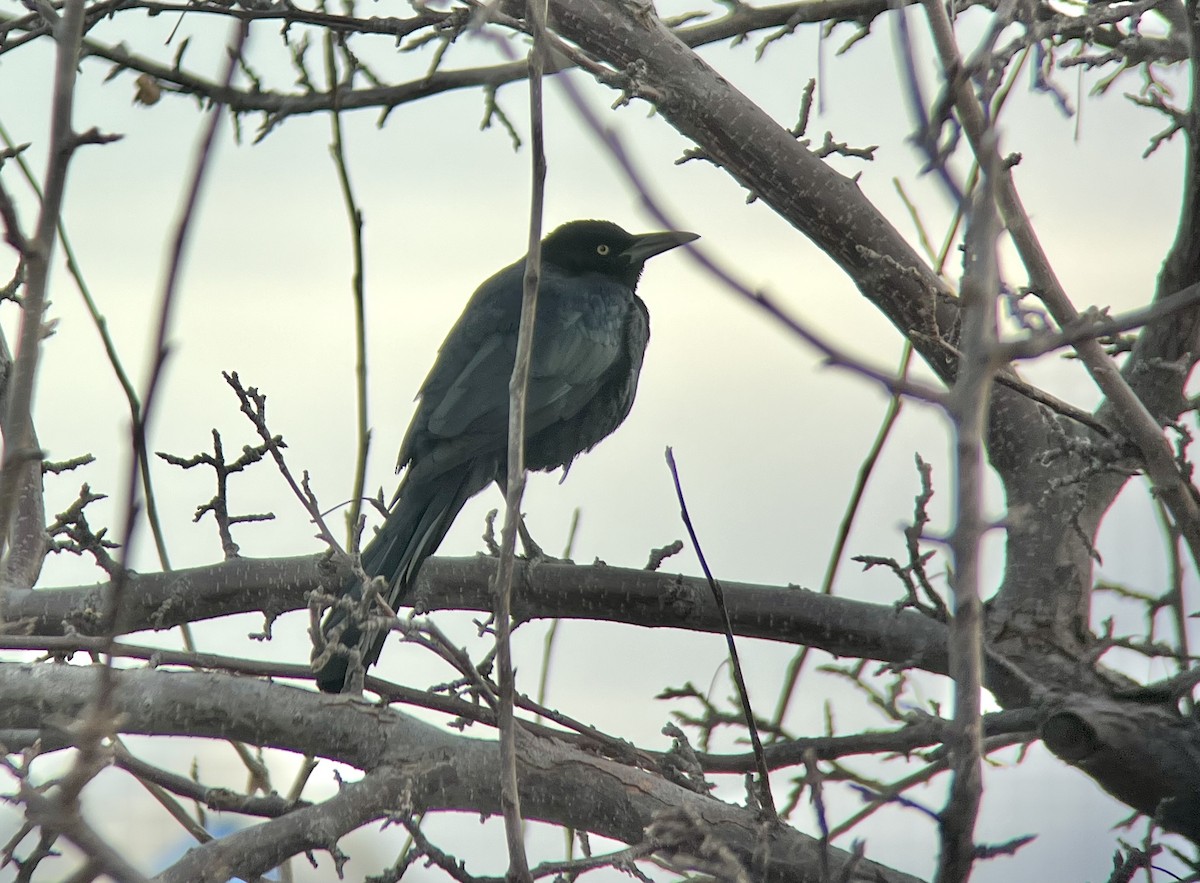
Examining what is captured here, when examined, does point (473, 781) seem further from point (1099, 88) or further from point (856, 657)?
point (1099, 88)

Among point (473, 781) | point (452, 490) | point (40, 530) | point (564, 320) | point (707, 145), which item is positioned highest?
point (564, 320)

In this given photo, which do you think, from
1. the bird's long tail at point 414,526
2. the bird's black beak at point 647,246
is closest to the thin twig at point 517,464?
the bird's long tail at point 414,526

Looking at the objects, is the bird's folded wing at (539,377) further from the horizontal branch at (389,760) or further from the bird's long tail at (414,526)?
the horizontal branch at (389,760)

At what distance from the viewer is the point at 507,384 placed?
15.4 ft

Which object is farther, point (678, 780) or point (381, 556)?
point (381, 556)

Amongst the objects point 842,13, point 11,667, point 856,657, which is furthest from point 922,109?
point 842,13

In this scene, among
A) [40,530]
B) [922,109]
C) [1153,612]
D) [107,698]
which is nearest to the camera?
→ [107,698]

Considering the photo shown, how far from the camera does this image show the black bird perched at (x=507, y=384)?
430cm

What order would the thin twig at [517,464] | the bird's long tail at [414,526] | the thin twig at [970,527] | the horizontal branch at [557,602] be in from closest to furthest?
the thin twig at [970,527] → the thin twig at [517,464] → the horizontal branch at [557,602] → the bird's long tail at [414,526]

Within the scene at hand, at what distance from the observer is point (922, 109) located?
3.89 feet

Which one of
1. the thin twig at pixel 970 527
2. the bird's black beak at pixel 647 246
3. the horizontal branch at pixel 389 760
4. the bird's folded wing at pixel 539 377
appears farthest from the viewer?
the bird's black beak at pixel 647 246

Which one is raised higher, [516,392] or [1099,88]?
[1099,88]

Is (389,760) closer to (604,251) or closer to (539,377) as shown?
(539,377)

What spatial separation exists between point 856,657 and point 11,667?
226 cm
